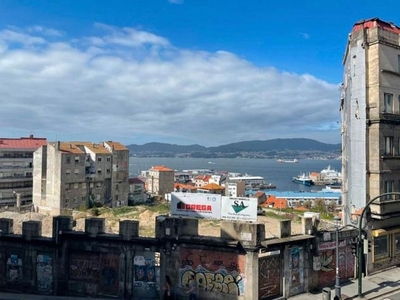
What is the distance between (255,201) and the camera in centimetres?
2102

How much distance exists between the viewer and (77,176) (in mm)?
80938

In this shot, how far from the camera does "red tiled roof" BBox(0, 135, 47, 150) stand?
88.6 m

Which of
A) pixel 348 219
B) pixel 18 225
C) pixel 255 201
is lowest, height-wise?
pixel 18 225

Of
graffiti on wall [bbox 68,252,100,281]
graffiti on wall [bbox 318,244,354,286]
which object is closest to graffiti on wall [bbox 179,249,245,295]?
graffiti on wall [bbox 68,252,100,281]

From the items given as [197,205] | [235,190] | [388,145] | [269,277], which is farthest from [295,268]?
[235,190]

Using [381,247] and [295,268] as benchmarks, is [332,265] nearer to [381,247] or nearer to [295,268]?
[295,268]

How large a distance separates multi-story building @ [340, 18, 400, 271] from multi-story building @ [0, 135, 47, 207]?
254 ft

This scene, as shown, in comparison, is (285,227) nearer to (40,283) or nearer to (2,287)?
(40,283)

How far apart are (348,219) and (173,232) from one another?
58.6ft

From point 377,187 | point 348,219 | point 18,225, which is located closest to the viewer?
point 377,187

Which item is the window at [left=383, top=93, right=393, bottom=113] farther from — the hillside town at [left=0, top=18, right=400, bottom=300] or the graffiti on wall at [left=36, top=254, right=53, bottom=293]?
the graffiti on wall at [left=36, top=254, right=53, bottom=293]

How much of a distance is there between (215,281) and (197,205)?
447 centimetres

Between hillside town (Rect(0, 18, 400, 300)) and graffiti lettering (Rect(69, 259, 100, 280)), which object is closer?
hillside town (Rect(0, 18, 400, 300))

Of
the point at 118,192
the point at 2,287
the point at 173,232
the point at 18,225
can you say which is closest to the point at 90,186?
the point at 118,192
